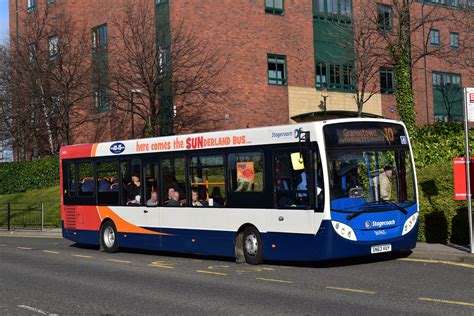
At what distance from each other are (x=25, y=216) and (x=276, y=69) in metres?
18.0

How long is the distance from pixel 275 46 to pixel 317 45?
3298 mm

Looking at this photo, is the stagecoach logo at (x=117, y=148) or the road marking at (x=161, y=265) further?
the stagecoach logo at (x=117, y=148)

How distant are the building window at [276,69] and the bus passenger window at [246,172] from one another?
27.6 m

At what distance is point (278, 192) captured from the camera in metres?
13.9

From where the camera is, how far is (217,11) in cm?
4034

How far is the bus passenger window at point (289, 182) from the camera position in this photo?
1327 cm

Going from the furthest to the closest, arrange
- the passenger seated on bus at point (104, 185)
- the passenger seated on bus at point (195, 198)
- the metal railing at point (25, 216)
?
the metal railing at point (25, 216), the passenger seated on bus at point (104, 185), the passenger seated on bus at point (195, 198)

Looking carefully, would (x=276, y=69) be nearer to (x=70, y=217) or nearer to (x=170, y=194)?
(x=70, y=217)

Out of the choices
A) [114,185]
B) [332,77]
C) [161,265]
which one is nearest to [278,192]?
[161,265]

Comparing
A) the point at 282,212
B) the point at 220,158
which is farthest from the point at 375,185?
the point at 220,158

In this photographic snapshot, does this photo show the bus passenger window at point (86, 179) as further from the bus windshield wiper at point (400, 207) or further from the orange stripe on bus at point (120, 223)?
the bus windshield wiper at point (400, 207)

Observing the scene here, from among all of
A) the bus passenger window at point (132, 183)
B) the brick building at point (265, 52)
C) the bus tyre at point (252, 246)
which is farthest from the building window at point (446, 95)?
the bus tyre at point (252, 246)

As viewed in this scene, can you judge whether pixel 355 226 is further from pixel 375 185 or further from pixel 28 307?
pixel 28 307

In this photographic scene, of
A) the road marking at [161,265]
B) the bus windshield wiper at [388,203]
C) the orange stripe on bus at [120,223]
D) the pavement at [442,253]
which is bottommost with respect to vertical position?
the road marking at [161,265]
